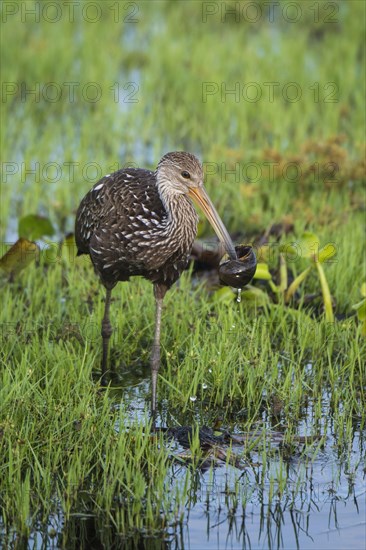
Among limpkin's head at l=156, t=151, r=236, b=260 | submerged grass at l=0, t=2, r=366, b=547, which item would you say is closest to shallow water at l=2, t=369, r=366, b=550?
submerged grass at l=0, t=2, r=366, b=547

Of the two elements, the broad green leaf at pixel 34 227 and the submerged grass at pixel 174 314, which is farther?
the broad green leaf at pixel 34 227

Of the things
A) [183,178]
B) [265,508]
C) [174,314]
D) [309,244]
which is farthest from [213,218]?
[265,508]

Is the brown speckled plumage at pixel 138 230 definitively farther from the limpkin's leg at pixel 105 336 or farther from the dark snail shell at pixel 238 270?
the dark snail shell at pixel 238 270

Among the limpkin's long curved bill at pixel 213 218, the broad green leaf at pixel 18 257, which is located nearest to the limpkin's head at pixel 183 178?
the limpkin's long curved bill at pixel 213 218

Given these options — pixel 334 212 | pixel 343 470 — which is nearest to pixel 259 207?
pixel 334 212

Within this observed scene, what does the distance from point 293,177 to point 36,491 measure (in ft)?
17.0

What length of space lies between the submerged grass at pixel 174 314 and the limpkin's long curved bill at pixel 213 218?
80 cm

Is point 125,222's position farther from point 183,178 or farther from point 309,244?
point 309,244

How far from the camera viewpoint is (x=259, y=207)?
29.1 feet

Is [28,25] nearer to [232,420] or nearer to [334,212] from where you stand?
[334,212]

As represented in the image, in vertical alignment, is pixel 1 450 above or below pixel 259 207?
below

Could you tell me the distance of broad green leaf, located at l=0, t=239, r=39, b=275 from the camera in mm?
7172

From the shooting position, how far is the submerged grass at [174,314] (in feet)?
16.5

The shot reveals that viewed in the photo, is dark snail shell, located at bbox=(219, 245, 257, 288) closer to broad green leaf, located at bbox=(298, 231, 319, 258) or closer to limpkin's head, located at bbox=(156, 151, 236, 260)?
limpkin's head, located at bbox=(156, 151, 236, 260)
